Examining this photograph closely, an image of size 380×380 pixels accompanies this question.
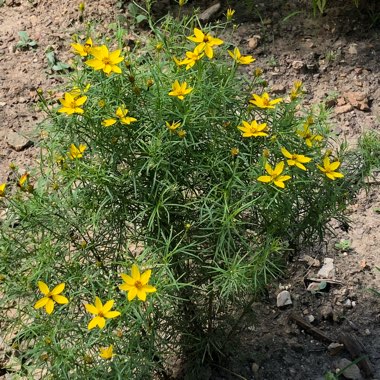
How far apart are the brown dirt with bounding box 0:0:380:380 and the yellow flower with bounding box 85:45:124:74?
3.68ft

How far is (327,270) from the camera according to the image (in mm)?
3123

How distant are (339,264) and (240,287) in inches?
48.9

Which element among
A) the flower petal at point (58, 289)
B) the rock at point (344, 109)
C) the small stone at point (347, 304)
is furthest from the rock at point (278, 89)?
the flower petal at point (58, 289)

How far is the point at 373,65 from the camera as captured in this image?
417 cm

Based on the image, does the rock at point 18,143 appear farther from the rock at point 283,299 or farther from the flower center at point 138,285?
the flower center at point 138,285

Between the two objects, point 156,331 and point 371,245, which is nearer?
Answer: point 156,331

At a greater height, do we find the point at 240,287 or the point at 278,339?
the point at 240,287

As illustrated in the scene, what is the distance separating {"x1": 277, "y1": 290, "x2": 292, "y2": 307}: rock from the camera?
3.00 meters

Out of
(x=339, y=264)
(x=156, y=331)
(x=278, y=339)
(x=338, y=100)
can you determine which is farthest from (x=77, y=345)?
(x=338, y=100)

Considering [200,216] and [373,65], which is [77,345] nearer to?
[200,216]

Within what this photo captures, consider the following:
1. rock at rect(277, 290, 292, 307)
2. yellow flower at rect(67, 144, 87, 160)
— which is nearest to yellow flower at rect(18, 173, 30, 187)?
yellow flower at rect(67, 144, 87, 160)

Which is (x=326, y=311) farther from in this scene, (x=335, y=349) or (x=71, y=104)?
(x=71, y=104)

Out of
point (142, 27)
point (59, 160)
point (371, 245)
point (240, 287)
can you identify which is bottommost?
point (371, 245)

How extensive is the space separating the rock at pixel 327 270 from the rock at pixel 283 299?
196mm
